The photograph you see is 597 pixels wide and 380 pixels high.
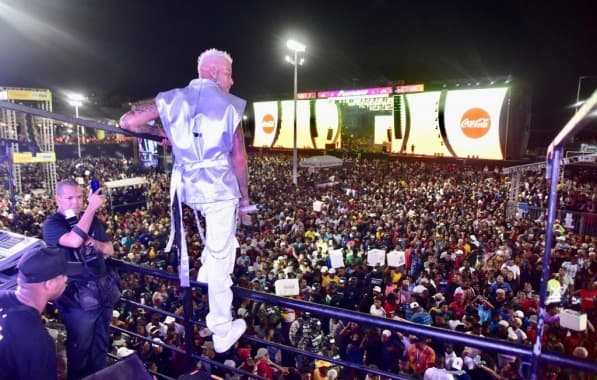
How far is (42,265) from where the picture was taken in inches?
79.5

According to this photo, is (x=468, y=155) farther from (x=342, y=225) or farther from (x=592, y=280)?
(x=592, y=280)

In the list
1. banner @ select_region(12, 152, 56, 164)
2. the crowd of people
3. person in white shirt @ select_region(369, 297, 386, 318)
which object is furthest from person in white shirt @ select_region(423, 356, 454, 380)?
banner @ select_region(12, 152, 56, 164)

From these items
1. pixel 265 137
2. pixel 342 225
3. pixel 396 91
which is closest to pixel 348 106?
pixel 396 91

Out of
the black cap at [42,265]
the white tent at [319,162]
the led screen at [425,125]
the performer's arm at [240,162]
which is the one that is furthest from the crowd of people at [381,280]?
the led screen at [425,125]

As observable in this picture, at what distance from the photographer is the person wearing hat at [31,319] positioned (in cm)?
185

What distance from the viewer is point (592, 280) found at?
7.84 m

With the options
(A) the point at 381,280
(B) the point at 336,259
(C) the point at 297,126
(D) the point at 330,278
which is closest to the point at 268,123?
(C) the point at 297,126

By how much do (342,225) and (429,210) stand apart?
153 inches

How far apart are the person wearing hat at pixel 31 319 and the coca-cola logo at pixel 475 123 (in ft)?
94.8

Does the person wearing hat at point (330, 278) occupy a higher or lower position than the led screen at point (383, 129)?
lower

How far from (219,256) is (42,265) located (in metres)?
0.92

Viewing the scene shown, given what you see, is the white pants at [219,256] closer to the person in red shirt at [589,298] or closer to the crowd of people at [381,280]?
the crowd of people at [381,280]

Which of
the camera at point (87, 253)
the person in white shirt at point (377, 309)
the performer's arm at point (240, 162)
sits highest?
the performer's arm at point (240, 162)

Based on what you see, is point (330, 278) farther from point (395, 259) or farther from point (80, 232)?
point (80, 232)
